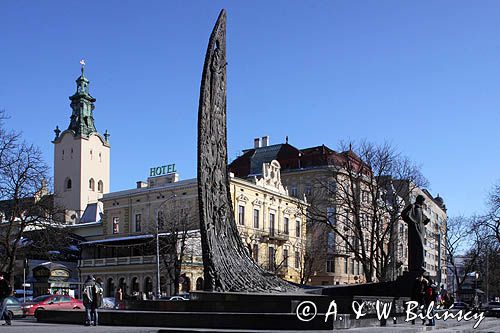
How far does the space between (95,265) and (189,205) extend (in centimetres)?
1040

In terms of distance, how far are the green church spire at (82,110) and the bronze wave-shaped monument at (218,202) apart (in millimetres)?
79492

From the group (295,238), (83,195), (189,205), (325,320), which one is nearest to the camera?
(325,320)

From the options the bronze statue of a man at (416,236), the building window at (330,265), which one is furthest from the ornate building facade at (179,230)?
the bronze statue of a man at (416,236)

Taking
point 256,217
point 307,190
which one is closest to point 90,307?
point 256,217

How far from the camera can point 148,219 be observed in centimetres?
6006

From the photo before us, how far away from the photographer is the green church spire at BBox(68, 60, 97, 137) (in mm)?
96750

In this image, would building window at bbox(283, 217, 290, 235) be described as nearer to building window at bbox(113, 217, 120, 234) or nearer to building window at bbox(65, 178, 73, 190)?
building window at bbox(113, 217, 120, 234)

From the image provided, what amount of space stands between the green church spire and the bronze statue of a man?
81.1 m

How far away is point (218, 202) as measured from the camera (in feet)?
62.7

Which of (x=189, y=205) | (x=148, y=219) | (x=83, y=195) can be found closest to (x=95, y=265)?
(x=148, y=219)

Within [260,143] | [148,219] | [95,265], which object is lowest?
[95,265]

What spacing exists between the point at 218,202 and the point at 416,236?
6.72 meters

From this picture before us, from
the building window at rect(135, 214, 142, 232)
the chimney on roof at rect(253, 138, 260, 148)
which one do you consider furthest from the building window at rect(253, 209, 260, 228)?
the chimney on roof at rect(253, 138, 260, 148)

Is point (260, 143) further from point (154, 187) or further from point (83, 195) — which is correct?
point (83, 195)
